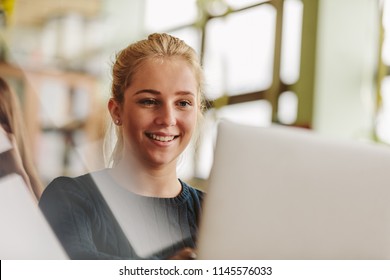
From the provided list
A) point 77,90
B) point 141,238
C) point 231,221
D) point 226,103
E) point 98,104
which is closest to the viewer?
point 231,221

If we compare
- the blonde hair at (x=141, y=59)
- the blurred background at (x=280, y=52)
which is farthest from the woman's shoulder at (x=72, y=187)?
the blurred background at (x=280, y=52)

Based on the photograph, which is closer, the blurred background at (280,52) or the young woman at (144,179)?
the young woman at (144,179)

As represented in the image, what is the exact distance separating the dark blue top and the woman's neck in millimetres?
16

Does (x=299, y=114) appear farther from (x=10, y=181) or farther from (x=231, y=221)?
(x=231, y=221)

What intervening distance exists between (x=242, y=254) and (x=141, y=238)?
51 cm

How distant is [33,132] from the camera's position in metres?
2.08

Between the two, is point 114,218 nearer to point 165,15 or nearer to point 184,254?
point 184,254

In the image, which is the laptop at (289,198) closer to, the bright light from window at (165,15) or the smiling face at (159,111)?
the smiling face at (159,111)

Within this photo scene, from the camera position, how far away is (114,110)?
5.41 feet

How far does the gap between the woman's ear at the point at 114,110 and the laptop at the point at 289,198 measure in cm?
63

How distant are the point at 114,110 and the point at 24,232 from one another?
429mm

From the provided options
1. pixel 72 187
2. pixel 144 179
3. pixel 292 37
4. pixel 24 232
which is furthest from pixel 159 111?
pixel 292 37

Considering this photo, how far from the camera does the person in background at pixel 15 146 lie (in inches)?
62.3

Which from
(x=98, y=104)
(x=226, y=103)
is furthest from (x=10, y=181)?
(x=226, y=103)
